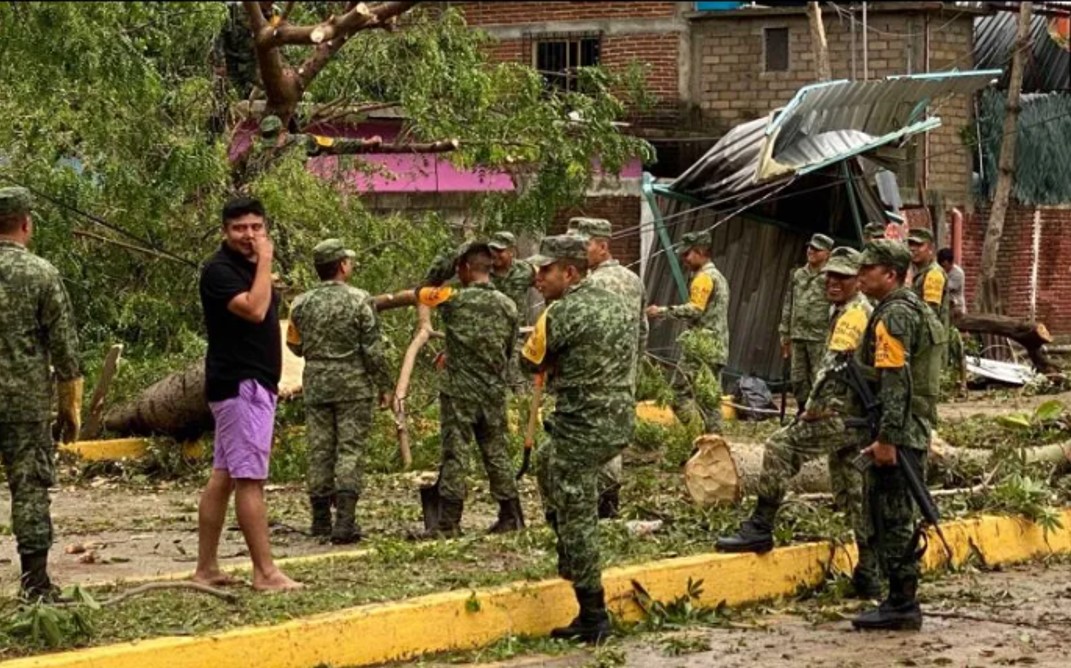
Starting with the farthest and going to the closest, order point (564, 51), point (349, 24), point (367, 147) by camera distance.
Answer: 1. point (564, 51)
2. point (367, 147)
3. point (349, 24)

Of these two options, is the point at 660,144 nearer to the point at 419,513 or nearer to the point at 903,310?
the point at 419,513

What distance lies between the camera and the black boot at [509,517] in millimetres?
12137

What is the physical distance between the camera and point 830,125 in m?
22.2

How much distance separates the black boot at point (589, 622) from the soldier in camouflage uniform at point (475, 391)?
2.52m

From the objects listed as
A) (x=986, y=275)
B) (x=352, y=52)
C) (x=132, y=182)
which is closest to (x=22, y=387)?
(x=132, y=182)

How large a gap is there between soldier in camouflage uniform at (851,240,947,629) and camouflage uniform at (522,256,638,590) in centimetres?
128

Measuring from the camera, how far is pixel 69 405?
9328mm

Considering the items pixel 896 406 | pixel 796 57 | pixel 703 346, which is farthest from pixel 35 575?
pixel 796 57

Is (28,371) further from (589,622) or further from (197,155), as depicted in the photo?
(197,155)

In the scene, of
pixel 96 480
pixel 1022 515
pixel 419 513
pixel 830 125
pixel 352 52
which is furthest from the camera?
pixel 830 125

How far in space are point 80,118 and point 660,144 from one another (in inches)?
544

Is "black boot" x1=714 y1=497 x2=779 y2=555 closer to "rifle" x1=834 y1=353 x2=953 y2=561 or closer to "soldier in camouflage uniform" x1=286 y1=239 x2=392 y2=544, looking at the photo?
"rifle" x1=834 y1=353 x2=953 y2=561

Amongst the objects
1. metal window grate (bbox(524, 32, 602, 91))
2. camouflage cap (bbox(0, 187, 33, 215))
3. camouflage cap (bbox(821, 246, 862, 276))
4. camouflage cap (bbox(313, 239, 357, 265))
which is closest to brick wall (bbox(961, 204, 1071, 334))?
metal window grate (bbox(524, 32, 602, 91))

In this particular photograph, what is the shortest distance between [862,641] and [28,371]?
162 inches
